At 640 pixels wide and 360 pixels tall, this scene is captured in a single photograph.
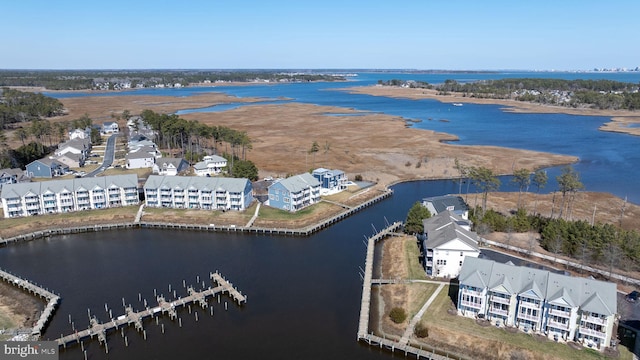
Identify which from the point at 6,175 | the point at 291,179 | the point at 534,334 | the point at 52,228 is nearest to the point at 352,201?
the point at 291,179

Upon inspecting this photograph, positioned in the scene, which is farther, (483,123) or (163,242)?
(483,123)

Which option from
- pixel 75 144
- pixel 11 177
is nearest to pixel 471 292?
pixel 11 177

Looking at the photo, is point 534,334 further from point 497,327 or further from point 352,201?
point 352,201

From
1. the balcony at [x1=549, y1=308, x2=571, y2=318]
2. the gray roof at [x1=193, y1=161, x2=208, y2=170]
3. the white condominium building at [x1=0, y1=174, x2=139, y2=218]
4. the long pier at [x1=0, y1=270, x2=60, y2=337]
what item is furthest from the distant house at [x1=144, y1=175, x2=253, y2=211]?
the balcony at [x1=549, y1=308, x2=571, y2=318]

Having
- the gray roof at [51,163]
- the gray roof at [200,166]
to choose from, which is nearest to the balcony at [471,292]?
the gray roof at [200,166]

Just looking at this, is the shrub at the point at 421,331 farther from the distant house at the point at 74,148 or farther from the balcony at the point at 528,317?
the distant house at the point at 74,148

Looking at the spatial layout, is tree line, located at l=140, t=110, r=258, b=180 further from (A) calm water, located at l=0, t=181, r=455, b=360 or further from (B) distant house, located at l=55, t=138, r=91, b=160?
(A) calm water, located at l=0, t=181, r=455, b=360

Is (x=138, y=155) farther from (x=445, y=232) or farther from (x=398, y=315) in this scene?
(x=398, y=315)
